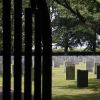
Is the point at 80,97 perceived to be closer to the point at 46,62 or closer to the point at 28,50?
the point at 46,62

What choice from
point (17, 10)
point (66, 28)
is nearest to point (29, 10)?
point (17, 10)

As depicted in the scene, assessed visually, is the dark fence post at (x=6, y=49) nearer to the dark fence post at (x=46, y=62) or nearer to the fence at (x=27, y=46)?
the fence at (x=27, y=46)

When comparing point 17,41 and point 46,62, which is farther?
point 46,62

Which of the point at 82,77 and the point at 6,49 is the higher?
the point at 6,49

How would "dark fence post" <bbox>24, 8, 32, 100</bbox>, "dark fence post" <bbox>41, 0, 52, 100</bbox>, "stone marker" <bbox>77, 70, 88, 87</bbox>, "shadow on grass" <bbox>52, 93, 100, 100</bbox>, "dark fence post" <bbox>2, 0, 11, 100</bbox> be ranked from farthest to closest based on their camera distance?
1. "stone marker" <bbox>77, 70, 88, 87</bbox>
2. "shadow on grass" <bbox>52, 93, 100, 100</bbox>
3. "dark fence post" <bbox>41, 0, 52, 100</bbox>
4. "dark fence post" <bbox>24, 8, 32, 100</bbox>
5. "dark fence post" <bbox>2, 0, 11, 100</bbox>

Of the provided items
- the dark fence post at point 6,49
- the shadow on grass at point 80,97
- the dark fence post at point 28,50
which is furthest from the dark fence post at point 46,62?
the shadow on grass at point 80,97

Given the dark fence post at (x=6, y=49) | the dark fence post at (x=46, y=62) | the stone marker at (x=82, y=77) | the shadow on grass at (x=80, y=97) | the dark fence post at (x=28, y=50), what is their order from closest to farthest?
the dark fence post at (x=6, y=49) < the dark fence post at (x=28, y=50) < the dark fence post at (x=46, y=62) < the shadow on grass at (x=80, y=97) < the stone marker at (x=82, y=77)

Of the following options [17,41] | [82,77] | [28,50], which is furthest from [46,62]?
[82,77]

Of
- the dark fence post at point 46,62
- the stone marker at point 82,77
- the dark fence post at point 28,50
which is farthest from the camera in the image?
the stone marker at point 82,77

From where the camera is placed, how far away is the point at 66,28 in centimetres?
5166

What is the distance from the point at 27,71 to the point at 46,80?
30 centimetres

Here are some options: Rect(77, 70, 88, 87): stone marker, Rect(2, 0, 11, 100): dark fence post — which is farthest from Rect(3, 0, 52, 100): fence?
Rect(77, 70, 88, 87): stone marker

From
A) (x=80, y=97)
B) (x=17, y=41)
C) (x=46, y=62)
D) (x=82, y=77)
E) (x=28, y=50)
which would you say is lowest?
(x=80, y=97)

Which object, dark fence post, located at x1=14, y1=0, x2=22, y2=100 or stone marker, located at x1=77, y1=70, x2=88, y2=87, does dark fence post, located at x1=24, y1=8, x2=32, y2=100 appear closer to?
dark fence post, located at x1=14, y1=0, x2=22, y2=100
